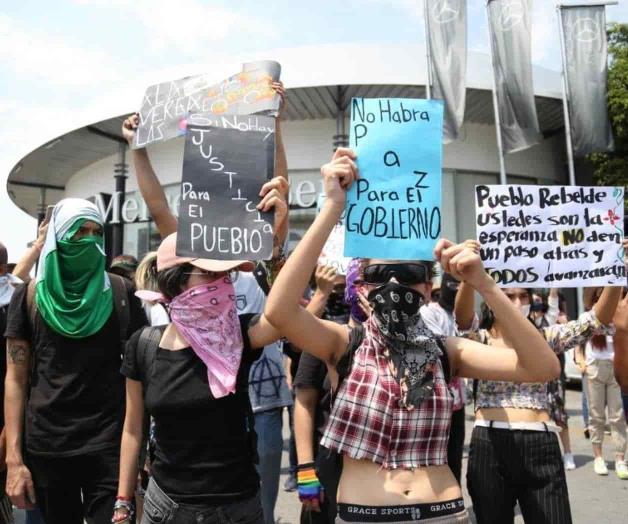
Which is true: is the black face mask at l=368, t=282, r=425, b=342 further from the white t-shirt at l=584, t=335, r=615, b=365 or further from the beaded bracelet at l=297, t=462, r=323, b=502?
the white t-shirt at l=584, t=335, r=615, b=365

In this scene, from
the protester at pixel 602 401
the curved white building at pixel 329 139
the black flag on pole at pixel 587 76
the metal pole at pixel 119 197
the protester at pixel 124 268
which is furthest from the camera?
the metal pole at pixel 119 197

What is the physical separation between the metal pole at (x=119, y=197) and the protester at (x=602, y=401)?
17.6 meters

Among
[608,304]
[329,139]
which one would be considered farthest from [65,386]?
[329,139]

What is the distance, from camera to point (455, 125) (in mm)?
16125

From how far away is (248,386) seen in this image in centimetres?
287

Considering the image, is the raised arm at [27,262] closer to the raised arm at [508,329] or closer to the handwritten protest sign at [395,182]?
the handwritten protest sign at [395,182]

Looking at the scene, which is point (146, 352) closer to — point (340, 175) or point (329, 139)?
point (340, 175)

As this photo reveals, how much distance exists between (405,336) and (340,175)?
0.63 meters

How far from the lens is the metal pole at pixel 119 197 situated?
71.7 ft

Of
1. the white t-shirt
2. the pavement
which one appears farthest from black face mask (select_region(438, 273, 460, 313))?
the white t-shirt

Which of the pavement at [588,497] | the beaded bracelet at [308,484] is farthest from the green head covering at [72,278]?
the pavement at [588,497]

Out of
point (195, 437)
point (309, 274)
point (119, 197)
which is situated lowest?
point (195, 437)

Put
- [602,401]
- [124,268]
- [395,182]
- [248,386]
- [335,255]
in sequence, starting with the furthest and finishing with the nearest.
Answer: [602,401] → [124,268] → [335,255] → [248,386] → [395,182]

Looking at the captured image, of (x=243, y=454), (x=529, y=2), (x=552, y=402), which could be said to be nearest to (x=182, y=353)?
(x=243, y=454)
